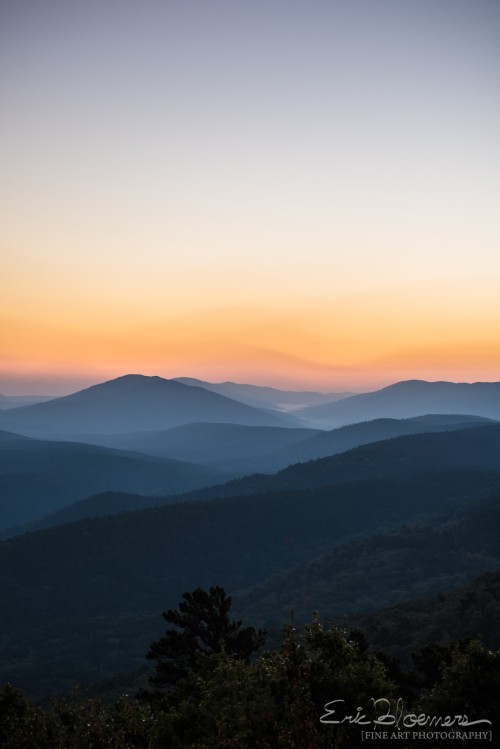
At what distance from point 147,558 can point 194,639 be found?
119m

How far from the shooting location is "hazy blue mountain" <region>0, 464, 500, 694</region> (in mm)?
96125

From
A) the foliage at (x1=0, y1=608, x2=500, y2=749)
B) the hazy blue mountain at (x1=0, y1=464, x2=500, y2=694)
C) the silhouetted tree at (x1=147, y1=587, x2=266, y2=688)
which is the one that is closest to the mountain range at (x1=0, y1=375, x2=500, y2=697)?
the hazy blue mountain at (x1=0, y1=464, x2=500, y2=694)

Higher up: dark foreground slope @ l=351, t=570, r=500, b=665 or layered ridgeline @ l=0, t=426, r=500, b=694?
dark foreground slope @ l=351, t=570, r=500, b=665

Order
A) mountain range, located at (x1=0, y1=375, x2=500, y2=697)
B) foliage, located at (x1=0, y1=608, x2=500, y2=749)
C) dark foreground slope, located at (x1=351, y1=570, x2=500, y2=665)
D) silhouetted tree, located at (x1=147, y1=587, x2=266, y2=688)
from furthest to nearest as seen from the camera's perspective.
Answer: mountain range, located at (x1=0, y1=375, x2=500, y2=697) < dark foreground slope, located at (x1=351, y1=570, x2=500, y2=665) < silhouetted tree, located at (x1=147, y1=587, x2=266, y2=688) < foliage, located at (x1=0, y1=608, x2=500, y2=749)

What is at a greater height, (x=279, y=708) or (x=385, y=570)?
(x=279, y=708)

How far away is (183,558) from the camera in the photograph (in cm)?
14362

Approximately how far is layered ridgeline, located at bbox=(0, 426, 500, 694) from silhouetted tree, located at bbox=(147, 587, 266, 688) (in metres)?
60.8

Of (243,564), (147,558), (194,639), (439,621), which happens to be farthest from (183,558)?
(194,639)

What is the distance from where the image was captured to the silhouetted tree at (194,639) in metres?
28.8

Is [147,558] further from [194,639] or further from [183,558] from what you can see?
[194,639]

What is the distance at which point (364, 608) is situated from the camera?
90.1 meters

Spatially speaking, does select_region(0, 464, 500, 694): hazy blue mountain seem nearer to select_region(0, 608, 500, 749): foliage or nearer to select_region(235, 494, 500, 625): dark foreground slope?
select_region(235, 494, 500, 625): dark foreground slope

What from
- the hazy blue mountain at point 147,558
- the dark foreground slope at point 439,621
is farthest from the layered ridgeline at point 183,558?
the dark foreground slope at point 439,621

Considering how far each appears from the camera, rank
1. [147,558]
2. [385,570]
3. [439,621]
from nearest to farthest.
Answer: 1. [439,621]
2. [385,570]
3. [147,558]
